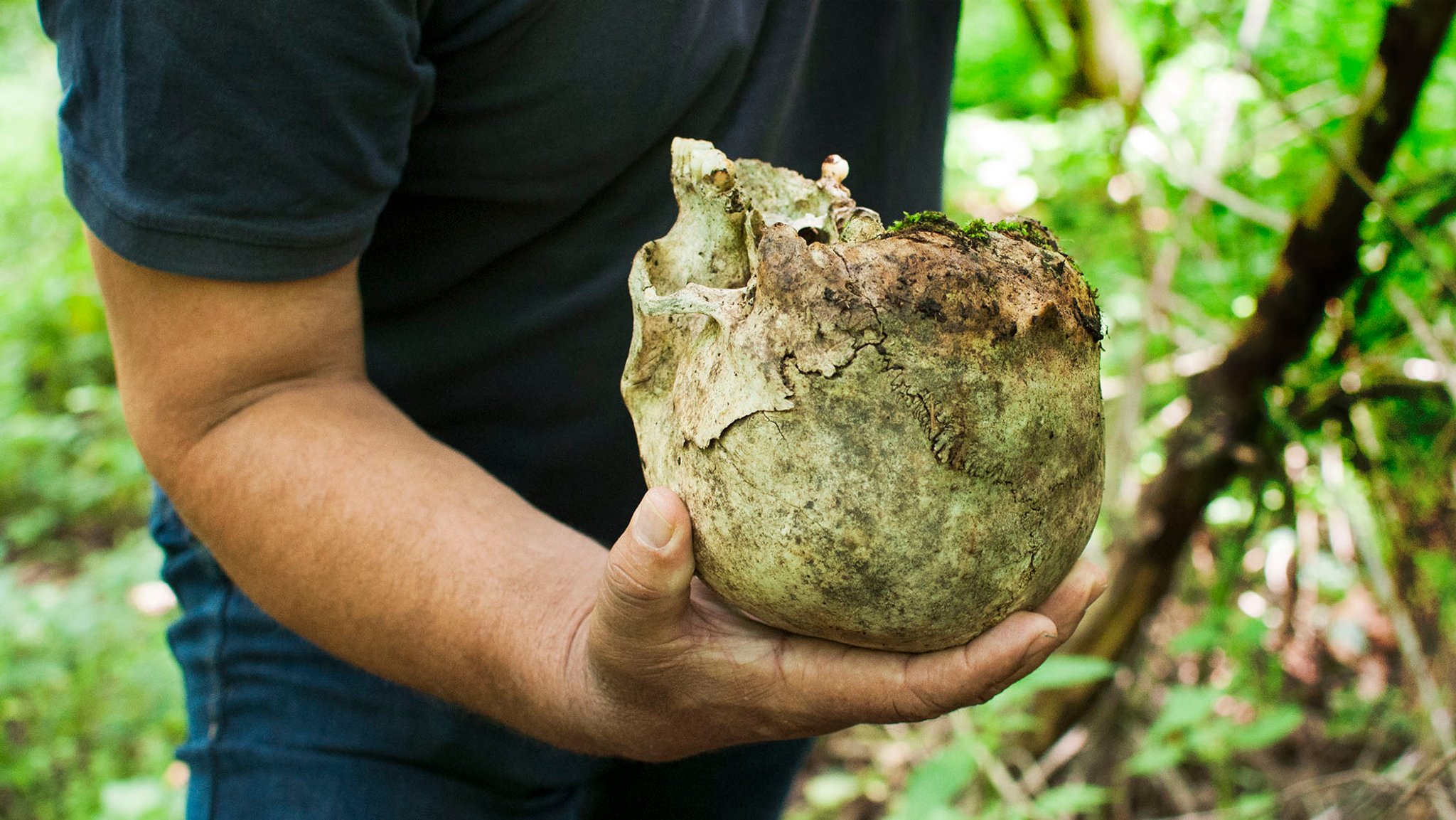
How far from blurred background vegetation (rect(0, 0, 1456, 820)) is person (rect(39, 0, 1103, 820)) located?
102cm

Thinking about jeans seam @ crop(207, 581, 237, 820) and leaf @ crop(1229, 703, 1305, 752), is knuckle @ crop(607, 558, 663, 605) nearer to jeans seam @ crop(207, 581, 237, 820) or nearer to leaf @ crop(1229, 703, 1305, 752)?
jeans seam @ crop(207, 581, 237, 820)

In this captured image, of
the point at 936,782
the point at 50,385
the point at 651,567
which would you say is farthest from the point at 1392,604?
the point at 50,385

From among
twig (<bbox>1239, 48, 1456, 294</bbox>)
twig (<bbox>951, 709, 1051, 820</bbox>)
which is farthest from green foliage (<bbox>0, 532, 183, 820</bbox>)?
twig (<bbox>1239, 48, 1456, 294</bbox>)

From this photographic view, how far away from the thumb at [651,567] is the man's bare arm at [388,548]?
76 millimetres

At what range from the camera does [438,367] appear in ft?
5.22

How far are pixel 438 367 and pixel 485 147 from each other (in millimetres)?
368

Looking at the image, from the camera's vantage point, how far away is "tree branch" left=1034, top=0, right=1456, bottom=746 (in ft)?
7.48

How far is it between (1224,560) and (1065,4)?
1.70 m

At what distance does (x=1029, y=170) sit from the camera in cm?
343

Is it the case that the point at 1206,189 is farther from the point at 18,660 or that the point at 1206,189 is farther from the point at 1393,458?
the point at 18,660

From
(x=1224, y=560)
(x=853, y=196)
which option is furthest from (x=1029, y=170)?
(x=853, y=196)

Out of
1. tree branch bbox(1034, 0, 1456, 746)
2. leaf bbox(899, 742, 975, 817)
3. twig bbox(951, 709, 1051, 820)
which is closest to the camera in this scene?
leaf bbox(899, 742, 975, 817)

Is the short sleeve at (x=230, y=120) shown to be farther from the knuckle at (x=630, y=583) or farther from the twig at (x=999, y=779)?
the twig at (x=999, y=779)

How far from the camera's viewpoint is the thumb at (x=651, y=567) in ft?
3.41
